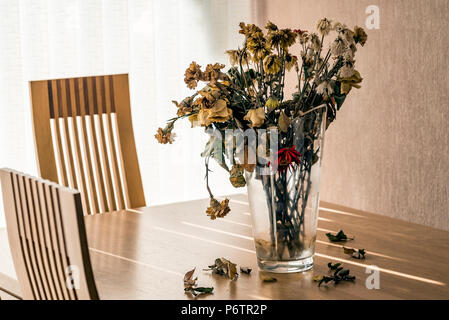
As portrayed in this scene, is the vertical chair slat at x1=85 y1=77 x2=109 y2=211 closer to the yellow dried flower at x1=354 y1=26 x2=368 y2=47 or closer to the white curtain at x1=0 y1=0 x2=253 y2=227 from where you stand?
the white curtain at x1=0 y1=0 x2=253 y2=227

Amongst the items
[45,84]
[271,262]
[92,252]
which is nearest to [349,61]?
[271,262]

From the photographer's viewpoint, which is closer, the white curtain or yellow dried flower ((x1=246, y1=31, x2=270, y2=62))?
yellow dried flower ((x1=246, y1=31, x2=270, y2=62))

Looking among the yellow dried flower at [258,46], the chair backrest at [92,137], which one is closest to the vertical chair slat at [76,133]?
the chair backrest at [92,137]

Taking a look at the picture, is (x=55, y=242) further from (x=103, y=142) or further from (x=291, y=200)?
(x=103, y=142)

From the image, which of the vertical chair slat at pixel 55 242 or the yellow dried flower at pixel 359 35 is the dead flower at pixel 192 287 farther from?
the yellow dried flower at pixel 359 35

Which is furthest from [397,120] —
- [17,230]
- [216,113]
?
[17,230]

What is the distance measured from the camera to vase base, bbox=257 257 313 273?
144cm

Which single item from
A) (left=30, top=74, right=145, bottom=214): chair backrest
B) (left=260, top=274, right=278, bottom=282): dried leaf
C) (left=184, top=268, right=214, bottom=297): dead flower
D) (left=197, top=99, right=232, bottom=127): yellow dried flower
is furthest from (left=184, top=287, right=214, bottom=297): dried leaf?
(left=30, top=74, right=145, bottom=214): chair backrest

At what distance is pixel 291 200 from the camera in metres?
1.42

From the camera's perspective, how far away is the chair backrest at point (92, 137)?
2240 mm

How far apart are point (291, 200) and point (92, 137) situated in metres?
1.12

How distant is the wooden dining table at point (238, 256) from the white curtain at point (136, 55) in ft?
4.53

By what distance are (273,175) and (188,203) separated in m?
0.81

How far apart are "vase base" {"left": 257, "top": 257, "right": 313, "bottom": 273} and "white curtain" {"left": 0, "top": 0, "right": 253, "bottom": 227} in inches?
78.3
